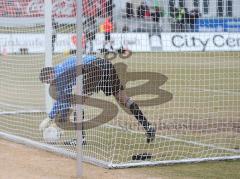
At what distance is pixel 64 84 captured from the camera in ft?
31.2

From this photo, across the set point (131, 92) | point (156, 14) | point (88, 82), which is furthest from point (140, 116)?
point (131, 92)

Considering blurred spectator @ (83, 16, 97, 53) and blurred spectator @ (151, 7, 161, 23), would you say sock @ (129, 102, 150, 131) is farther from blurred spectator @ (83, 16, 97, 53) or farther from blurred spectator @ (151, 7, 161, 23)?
blurred spectator @ (151, 7, 161, 23)

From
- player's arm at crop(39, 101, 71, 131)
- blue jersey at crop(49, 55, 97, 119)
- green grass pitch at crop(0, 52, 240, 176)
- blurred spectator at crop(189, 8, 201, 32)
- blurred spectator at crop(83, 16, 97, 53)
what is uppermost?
blurred spectator at crop(189, 8, 201, 32)

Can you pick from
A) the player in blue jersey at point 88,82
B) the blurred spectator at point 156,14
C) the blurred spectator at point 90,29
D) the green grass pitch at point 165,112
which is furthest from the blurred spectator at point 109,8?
the green grass pitch at point 165,112

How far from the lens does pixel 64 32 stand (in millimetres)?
12352

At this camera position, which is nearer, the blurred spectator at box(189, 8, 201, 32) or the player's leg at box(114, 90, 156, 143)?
the player's leg at box(114, 90, 156, 143)

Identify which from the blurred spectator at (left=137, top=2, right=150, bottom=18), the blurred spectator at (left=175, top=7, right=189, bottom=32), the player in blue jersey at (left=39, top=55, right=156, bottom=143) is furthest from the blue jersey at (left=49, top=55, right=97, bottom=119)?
the blurred spectator at (left=175, top=7, right=189, bottom=32)

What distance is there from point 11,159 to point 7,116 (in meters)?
3.97

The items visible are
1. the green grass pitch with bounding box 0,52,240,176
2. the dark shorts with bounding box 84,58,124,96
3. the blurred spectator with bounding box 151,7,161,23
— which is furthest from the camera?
the blurred spectator with bounding box 151,7,161,23

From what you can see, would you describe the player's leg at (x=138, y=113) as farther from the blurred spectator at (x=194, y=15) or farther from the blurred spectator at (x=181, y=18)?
the blurred spectator at (x=194, y=15)

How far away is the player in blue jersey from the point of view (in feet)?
29.8

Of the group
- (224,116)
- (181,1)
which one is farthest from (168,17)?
(224,116)

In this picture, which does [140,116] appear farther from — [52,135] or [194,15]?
[194,15]

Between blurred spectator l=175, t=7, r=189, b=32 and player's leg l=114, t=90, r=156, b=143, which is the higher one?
blurred spectator l=175, t=7, r=189, b=32
